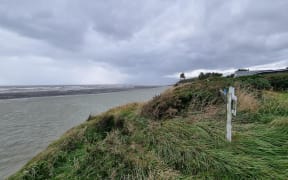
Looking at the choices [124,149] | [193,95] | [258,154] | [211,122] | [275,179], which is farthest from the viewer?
[193,95]

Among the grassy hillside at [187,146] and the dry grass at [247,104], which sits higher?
the dry grass at [247,104]

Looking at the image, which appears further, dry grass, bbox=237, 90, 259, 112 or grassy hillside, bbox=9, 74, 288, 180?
dry grass, bbox=237, 90, 259, 112

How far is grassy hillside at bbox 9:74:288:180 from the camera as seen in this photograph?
113 inches

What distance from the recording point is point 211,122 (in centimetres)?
423

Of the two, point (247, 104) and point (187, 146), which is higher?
point (247, 104)

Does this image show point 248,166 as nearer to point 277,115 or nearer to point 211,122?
point 211,122

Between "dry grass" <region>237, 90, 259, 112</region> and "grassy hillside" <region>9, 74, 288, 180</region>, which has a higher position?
"dry grass" <region>237, 90, 259, 112</region>

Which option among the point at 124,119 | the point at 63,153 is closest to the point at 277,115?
the point at 124,119

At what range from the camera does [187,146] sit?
3.46 m

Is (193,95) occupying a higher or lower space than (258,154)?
higher

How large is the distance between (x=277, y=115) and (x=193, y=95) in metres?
2.21

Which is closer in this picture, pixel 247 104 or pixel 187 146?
pixel 187 146

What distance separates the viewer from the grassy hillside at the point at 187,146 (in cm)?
286

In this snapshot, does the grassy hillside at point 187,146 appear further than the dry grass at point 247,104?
No
